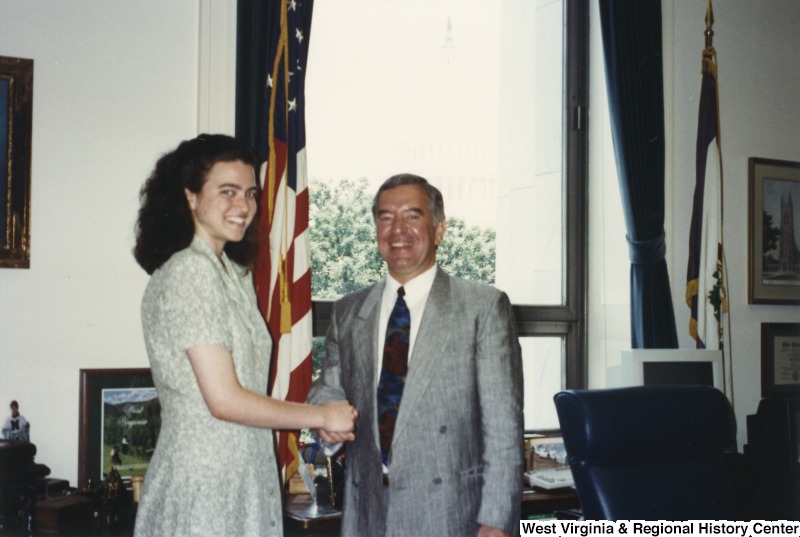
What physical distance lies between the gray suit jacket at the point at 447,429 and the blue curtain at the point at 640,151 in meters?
1.85

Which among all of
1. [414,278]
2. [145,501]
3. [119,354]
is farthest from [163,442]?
[119,354]

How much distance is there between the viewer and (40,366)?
2.74 m

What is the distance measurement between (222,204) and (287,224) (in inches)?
47.8

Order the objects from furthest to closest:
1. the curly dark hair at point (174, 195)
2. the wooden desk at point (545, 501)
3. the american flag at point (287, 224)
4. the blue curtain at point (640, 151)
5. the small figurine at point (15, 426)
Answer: the blue curtain at point (640, 151), the american flag at point (287, 224), the wooden desk at point (545, 501), the small figurine at point (15, 426), the curly dark hair at point (174, 195)

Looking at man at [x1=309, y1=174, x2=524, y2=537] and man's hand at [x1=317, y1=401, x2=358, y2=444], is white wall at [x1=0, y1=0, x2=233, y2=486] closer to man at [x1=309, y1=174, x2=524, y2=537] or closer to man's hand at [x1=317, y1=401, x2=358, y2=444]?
man at [x1=309, y1=174, x2=524, y2=537]

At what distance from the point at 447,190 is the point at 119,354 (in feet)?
5.63

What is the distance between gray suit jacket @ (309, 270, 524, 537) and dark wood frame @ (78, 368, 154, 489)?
3.32 ft

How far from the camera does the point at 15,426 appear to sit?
105 inches

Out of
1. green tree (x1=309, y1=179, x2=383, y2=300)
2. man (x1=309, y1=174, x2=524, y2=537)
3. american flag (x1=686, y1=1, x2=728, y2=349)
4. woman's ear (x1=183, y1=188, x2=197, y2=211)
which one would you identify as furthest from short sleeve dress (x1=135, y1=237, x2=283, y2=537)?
american flag (x1=686, y1=1, x2=728, y2=349)

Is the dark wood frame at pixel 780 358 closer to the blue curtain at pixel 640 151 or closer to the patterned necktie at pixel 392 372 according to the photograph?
the blue curtain at pixel 640 151

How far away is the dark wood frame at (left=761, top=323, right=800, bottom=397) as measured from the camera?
4145 millimetres

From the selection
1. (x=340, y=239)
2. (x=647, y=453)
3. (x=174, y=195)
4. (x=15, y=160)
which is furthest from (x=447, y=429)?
(x=15, y=160)

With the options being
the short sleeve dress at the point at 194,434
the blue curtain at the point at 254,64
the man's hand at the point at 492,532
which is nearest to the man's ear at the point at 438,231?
the short sleeve dress at the point at 194,434

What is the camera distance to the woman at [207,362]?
1.75m
